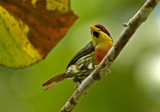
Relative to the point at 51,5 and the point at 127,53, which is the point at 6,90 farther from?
the point at 51,5

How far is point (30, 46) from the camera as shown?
2521 millimetres

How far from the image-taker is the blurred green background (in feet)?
14.1

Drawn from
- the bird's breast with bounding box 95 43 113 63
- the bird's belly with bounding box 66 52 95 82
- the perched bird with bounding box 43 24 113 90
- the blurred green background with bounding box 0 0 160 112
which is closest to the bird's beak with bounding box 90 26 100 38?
the perched bird with bounding box 43 24 113 90

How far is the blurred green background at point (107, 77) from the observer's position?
14.1ft

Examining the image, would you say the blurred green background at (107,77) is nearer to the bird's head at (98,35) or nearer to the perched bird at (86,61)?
the perched bird at (86,61)

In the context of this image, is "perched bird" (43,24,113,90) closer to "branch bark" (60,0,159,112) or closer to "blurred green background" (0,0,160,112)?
"blurred green background" (0,0,160,112)

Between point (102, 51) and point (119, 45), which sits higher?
point (102, 51)

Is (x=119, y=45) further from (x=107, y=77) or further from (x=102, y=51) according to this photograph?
(x=107, y=77)

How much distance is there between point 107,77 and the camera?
4293mm

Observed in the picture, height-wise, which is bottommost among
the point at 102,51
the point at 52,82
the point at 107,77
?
the point at 52,82

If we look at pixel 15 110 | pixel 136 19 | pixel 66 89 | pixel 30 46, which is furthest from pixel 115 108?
pixel 136 19

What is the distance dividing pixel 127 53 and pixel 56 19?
98.9 inches

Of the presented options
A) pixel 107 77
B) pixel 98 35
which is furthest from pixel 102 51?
pixel 107 77

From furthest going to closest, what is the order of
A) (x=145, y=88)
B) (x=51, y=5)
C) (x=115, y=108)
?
(x=145, y=88) → (x=115, y=108) → (x=51, y=5)
